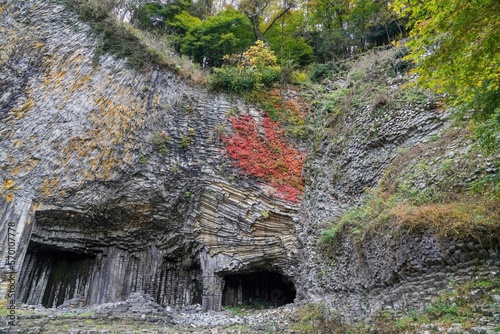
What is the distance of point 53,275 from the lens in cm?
1498

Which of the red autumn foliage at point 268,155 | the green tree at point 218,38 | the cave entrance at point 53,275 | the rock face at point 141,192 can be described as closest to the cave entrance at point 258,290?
the rock face at point 141,192

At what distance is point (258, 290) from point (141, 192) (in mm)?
6174

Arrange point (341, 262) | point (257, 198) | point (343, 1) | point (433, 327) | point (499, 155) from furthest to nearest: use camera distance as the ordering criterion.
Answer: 1. point (343, 1)
2. point (257, 198)
3. point (341, 262)
4. point (499, 155)
5. point (433, 327)

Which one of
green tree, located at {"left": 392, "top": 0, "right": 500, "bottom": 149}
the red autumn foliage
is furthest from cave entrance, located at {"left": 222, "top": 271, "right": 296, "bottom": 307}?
green tree, located at {"left": 392, "top": 0, "right": 500, "bottom": 149}

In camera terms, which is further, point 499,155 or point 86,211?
point 86,211

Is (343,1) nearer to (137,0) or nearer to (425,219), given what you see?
(137,0)

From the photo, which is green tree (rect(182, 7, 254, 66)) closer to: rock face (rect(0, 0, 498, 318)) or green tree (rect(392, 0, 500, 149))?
rock face (rect(0, 0, 498, 318))

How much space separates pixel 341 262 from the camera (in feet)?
32.9

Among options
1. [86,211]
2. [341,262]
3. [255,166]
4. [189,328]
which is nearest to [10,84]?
[86,211]

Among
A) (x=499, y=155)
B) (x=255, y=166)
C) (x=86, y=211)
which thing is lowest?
(x=499, y=155)

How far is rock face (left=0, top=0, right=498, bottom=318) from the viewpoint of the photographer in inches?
507

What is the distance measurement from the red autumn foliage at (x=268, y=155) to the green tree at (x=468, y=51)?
8.67 m

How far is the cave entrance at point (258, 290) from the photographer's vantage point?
46.9ft

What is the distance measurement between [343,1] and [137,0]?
12035 mm
